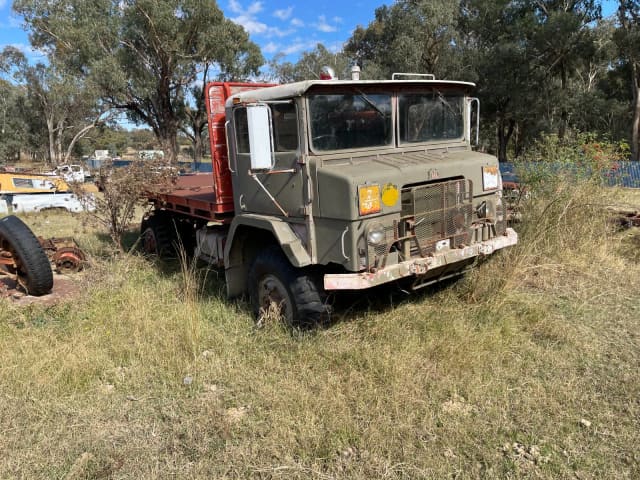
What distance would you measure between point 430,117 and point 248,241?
2.43 metres

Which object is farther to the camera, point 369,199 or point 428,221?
point 428,221

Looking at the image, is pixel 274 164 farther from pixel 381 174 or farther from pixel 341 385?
pixel 341 385

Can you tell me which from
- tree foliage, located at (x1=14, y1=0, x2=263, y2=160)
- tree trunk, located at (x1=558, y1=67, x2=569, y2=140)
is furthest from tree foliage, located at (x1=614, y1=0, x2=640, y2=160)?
tree foliage, located at (x1=14, y1=0, x2=263, y2=160)

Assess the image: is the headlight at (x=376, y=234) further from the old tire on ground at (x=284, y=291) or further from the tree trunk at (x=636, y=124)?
the tree trunk at (x=636, y=124)

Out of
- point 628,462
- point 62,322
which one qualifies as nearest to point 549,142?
point 628,462

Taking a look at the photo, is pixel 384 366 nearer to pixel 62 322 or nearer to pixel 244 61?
pixel 62 322

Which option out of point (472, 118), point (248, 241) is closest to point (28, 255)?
point (248, 241)

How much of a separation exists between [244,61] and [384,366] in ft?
88.3

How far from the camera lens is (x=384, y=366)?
149 inches

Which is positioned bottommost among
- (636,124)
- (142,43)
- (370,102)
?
(370,102)

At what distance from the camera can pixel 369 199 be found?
3832mm

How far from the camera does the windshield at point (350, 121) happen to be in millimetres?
4148

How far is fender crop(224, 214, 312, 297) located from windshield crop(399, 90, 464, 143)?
5.08 ft

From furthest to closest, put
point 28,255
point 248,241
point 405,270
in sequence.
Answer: point 28,255 → point 248,241 → point 405,270
